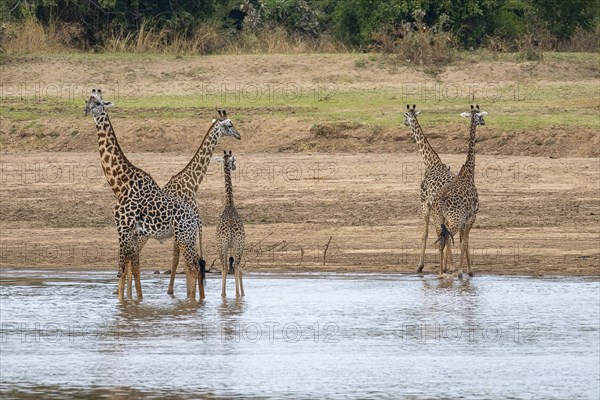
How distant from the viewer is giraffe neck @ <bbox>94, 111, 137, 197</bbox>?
13.2 metres

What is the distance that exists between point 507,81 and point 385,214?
6.57 meters

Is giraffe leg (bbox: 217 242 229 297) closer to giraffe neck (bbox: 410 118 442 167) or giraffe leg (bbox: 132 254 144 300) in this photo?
giraffe leg (bbox: 132 254 144 300)

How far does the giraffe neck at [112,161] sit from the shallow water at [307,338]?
112 centimetres

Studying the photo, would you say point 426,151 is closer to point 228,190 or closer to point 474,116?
point 474,116

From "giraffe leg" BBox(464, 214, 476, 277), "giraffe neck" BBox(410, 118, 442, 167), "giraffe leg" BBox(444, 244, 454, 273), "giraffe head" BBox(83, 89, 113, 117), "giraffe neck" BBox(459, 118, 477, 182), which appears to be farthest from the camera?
"giraffe neck" BBox(410, 118, 442, 167)

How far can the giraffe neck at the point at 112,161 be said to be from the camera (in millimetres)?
13242

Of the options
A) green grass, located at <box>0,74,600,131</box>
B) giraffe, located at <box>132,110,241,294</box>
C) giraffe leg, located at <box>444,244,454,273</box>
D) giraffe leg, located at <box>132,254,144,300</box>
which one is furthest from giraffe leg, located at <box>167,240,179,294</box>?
green grass, located at <box>0,74,600,131</box>

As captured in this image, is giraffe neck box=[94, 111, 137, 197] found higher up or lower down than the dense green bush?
lower down

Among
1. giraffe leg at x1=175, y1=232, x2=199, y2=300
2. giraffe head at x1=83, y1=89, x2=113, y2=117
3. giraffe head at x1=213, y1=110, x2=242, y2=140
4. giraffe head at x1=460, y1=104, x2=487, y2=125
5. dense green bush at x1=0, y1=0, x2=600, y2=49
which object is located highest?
dense green bush at x1=0, y1=0, x2=600, y2=49

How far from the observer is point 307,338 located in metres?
12.3

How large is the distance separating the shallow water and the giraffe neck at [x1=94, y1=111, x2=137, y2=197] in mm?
1117

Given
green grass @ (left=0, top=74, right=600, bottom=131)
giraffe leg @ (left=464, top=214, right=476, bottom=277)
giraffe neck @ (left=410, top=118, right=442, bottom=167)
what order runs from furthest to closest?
green grass @ (left=0, top=74, right=600, bottom=131) < giraffe neck @ (left=410, top=118, right=442, bottom=167) < giraffe leg @ (left=464, top=214, right=476, bottom=277)

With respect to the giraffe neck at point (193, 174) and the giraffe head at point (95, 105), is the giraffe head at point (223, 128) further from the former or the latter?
the giraffe head at point (95, 105)

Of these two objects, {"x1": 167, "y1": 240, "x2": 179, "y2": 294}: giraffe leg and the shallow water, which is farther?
{"x1": 167, "y1": 240, "x2": 179, "y2": 294}: giraffe leg
